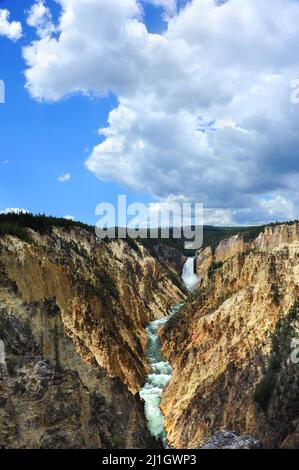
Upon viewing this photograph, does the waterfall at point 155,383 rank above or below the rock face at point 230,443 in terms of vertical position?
below

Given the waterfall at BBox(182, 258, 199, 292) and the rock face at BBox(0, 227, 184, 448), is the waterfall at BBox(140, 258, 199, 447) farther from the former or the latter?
the waterfall at BBox(182, 258, 199, 292)

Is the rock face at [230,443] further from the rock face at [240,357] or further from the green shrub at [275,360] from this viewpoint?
the green shrub at [275,360]

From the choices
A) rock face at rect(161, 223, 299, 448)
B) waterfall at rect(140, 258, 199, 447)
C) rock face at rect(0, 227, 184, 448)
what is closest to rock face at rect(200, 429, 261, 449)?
rock face at rect(161, 223, 299, 448)

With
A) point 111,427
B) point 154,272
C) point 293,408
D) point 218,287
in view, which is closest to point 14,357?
point 111,427

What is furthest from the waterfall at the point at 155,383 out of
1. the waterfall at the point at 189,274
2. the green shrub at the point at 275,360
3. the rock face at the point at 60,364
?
the waterfall at the point at 189,274

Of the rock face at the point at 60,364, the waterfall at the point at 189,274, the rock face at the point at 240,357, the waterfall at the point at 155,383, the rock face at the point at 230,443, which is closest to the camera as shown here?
the rock face at the point at 230,443

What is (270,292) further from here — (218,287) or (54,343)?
(54,343)

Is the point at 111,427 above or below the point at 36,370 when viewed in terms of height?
below
